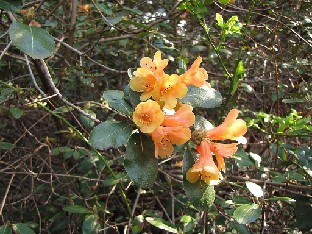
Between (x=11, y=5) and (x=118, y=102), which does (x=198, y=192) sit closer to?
(x=118, y=102)

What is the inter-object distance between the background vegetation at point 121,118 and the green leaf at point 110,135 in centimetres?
51

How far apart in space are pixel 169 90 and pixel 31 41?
0.44 meters

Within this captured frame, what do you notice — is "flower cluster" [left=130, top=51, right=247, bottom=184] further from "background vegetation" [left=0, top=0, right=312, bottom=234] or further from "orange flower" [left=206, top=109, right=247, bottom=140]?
"background vegetation" [left=0, top=0, right=312, bottom=234]

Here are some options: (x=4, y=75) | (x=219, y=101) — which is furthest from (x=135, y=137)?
(x=4, y=75)

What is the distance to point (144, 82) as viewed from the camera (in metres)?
1.16

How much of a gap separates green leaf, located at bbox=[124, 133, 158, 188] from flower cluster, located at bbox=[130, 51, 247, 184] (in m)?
0.02

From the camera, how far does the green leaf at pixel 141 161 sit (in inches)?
43.9

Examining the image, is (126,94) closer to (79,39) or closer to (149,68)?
(149,68)

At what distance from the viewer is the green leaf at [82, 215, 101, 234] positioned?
1771 millimetres

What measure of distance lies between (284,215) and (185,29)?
1.61 meters

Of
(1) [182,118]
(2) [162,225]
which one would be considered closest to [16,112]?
(2) [162,225]

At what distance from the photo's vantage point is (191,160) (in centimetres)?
121

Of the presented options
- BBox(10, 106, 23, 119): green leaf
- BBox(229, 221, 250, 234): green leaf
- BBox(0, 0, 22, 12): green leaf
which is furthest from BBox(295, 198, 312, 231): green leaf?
BBox(0, 0, 22, 12): green leaf

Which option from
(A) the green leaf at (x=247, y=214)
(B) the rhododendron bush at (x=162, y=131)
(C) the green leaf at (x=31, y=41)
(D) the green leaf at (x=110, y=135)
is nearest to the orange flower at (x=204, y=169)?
(B) the rhododendron bush at (x=162, y=131)
